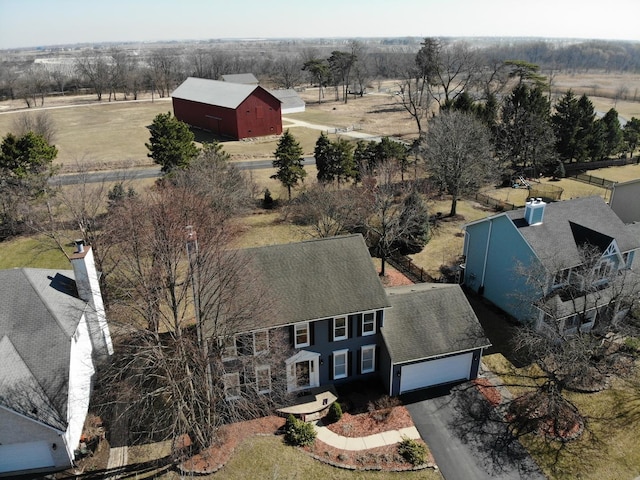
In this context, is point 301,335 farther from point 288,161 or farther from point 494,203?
point 494,203

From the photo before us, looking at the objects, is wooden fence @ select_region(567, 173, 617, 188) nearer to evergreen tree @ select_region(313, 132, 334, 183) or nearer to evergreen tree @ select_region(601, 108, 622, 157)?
evergreen tree @ select_region(601, 108, 622, 157)

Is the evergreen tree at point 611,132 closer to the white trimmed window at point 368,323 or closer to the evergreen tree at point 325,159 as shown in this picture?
the evergreen tree at point 325,159

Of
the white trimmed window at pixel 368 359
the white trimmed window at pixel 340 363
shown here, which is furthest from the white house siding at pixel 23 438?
the white trimmed window at pixel 368 359

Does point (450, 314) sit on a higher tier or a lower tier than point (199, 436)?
higher

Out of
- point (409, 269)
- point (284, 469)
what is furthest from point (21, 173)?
point (284, 469)

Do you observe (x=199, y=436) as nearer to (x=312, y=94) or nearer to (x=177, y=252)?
(x=177, y=252)

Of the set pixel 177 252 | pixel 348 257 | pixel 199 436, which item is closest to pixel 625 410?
pixel 348 257
